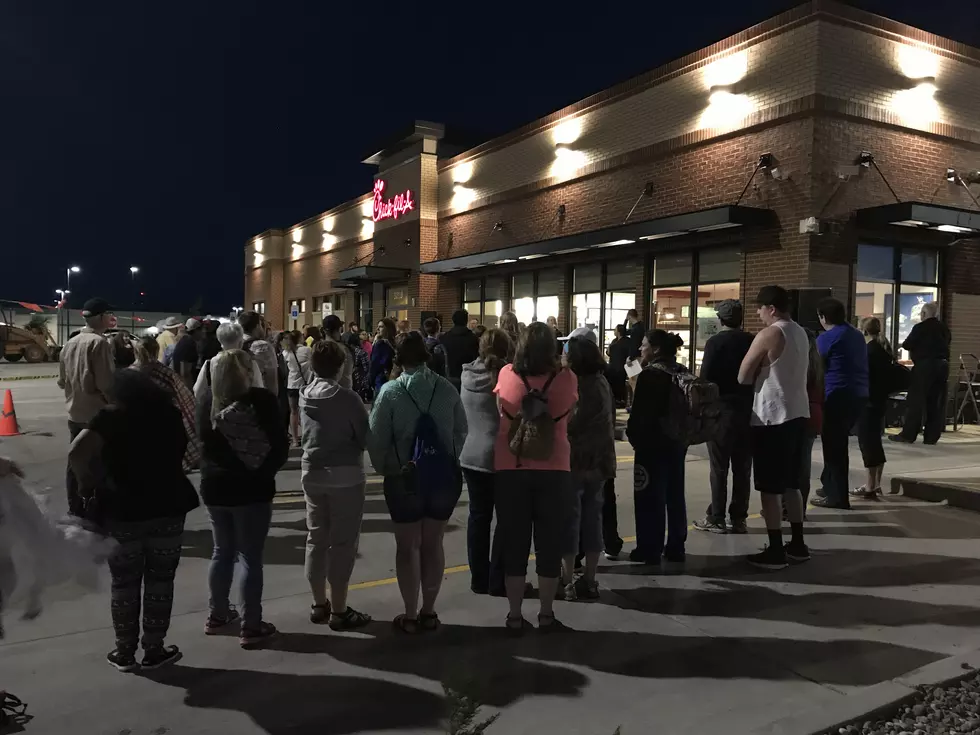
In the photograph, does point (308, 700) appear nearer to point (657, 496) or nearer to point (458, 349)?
point (657, 496)

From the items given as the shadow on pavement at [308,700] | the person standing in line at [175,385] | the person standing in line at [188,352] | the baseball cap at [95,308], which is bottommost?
the shadow on pavement at [308,700]

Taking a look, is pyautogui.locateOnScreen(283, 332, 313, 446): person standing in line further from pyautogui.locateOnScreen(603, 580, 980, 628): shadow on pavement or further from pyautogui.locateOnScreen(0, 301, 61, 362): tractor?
pyautogui.locateOnScreen(0, 301, 61, 362): tractor

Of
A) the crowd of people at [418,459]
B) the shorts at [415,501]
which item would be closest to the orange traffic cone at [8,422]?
the crowd of people at [418,459]

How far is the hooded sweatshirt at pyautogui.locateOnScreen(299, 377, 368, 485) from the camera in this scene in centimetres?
418

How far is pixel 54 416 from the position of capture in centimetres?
1484

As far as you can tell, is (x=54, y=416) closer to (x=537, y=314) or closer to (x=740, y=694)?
(x=537, y=314)

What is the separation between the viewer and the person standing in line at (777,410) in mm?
5391

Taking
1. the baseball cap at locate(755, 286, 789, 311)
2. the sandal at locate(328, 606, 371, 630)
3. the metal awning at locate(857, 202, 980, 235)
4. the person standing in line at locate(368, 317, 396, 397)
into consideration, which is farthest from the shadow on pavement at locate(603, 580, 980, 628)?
the metal awning at locate(857, 202, 980, 235)

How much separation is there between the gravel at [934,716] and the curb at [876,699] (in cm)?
3

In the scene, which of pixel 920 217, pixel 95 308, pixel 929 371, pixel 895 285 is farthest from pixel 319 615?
pixel 895 285

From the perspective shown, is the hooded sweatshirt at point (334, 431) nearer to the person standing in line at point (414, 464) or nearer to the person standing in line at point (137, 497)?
the person standing in line at point (414, 464)

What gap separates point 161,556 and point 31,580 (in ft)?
2.23

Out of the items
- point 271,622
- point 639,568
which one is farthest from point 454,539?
point 271,622

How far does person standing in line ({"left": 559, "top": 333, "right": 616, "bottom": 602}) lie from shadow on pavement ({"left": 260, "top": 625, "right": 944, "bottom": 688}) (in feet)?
2.08
